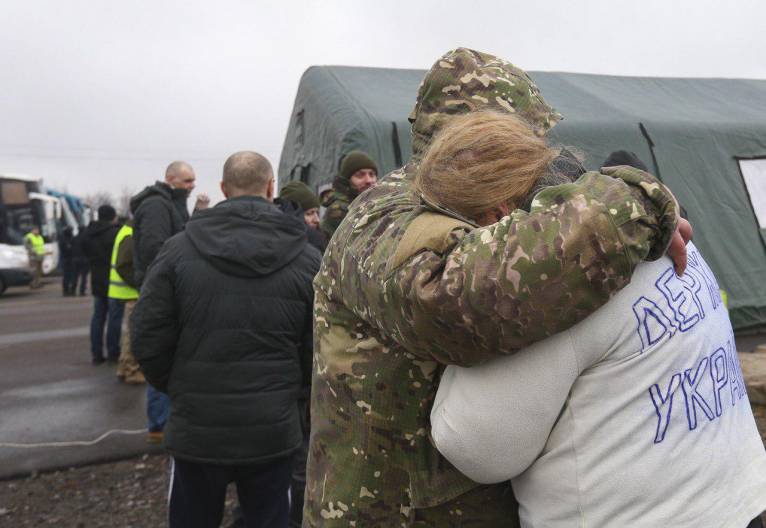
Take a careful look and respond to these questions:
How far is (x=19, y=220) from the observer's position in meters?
19.0

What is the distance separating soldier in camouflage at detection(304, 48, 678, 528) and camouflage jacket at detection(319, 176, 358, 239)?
9.68 feet

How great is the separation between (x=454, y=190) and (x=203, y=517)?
189 centimetres

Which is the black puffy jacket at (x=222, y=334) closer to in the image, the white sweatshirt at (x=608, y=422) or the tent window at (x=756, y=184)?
the white sweatshirt at (x=608, y=422)

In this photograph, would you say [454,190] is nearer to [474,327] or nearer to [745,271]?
[474,327]

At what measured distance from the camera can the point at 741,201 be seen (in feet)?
26.0

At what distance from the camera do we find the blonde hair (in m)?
1.11

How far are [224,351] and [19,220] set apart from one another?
1964 cm

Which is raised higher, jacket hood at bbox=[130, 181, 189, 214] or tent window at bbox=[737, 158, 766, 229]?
jacket hood at bbox=[130, 181, 189, 214]

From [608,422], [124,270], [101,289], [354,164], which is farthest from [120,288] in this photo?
[608,422]

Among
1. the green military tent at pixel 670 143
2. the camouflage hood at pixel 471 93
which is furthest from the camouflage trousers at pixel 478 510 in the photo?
the green military tent at pixel 670 143

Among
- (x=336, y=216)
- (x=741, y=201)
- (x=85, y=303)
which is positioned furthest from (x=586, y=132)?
(x=85, y=303)

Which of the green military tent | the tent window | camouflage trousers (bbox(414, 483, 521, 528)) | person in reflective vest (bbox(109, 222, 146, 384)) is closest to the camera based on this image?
camouflage trousers (bbox(414, 483, 521, 528))

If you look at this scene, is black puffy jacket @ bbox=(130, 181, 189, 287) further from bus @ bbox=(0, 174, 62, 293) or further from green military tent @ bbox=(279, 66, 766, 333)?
bus @ bbox=(0, 174, 62, 293)

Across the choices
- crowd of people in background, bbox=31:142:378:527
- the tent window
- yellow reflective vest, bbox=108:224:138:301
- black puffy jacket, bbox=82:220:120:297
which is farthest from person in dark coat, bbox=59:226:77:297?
crowd of people in background, bbox=31:142:378:527
